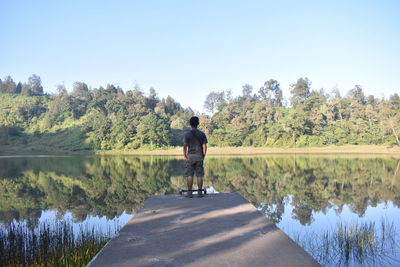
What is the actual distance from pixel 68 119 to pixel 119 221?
2307 inches

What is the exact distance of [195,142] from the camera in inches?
259

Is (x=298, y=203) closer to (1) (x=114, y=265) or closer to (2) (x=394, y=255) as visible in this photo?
(2) (x=394, y=255)

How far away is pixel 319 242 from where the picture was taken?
648 centimetres

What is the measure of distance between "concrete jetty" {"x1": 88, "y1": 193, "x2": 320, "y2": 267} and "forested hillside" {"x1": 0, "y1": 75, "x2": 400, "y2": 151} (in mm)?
43014

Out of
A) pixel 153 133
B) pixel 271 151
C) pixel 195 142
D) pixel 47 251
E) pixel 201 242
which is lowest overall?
pixel 47 251

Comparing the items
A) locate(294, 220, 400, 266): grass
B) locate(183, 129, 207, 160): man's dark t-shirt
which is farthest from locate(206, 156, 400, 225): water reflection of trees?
locate(183, 129, 207, 160): man's dark t-shirt

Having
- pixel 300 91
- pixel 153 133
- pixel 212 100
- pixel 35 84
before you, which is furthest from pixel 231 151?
pixel 35 84

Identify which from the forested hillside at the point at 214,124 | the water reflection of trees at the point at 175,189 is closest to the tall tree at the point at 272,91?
the forested hillside at the point at 214,124

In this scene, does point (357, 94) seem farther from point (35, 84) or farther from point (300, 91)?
point (35, 84)

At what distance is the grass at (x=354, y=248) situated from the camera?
5504mm

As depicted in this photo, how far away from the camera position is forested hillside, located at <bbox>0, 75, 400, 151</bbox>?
152 ft

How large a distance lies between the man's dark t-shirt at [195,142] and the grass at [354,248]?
8.33 feet

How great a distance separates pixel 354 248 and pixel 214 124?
1851 inches

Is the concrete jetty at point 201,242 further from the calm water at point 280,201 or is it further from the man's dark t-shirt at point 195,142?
the calm water at point 280,201
